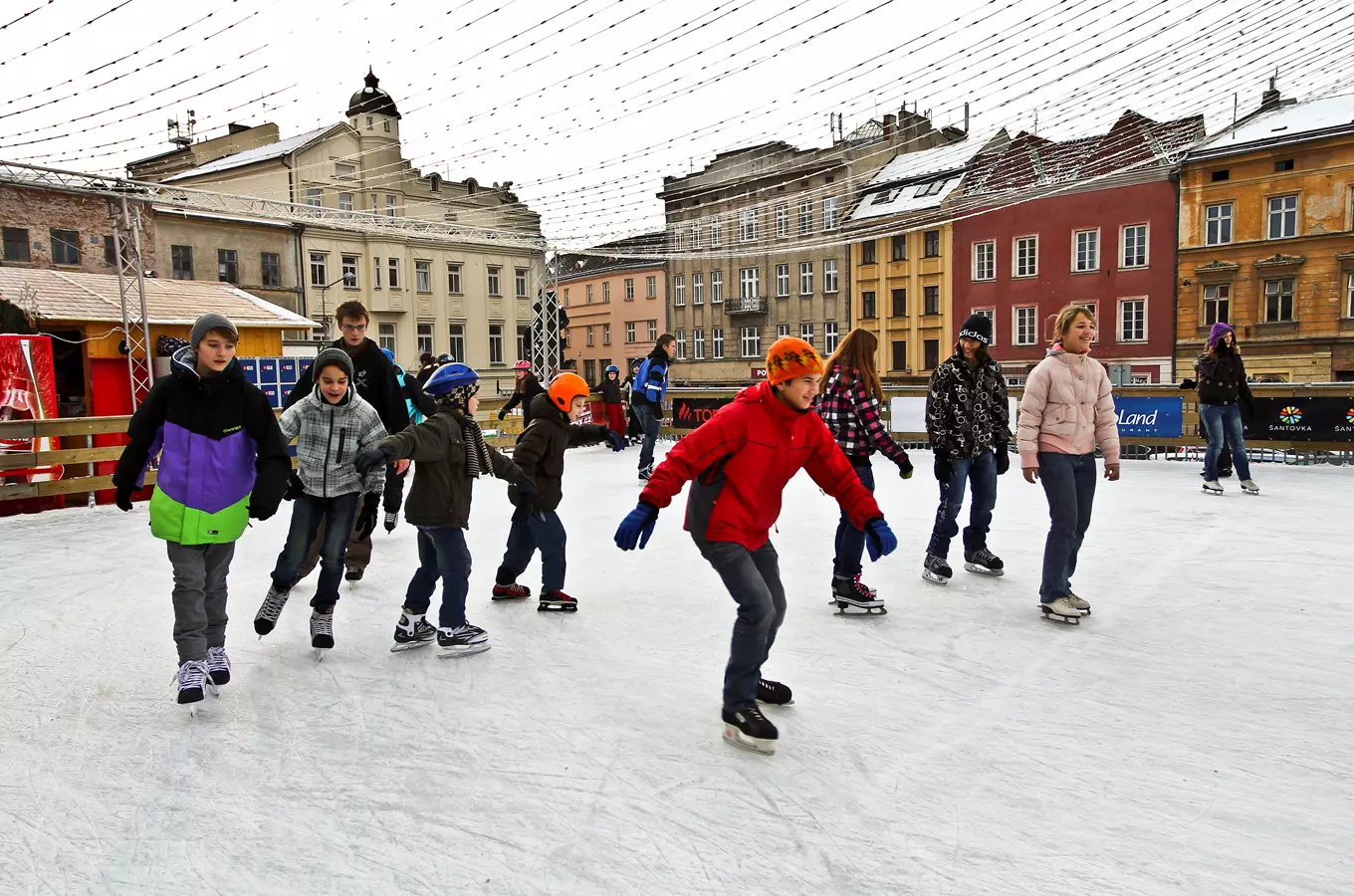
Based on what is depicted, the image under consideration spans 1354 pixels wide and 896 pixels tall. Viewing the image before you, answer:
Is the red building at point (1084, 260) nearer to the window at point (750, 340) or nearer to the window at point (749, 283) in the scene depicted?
the window at point (749, 283)

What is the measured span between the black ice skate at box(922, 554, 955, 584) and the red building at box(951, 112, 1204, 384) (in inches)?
958

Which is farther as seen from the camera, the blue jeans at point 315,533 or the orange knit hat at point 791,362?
the blue jeans at point 315,533

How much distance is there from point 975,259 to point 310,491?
34.2m

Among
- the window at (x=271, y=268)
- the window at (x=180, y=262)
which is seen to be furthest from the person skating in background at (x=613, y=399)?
the window at (x=271, y=268)

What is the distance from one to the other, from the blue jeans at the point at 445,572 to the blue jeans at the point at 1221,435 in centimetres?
770

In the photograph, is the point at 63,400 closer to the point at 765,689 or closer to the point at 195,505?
the point at 195,505

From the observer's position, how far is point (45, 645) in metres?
4.35

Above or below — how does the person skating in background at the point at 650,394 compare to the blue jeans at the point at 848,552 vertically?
above

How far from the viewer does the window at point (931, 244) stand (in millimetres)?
35781

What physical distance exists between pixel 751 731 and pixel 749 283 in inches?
1608

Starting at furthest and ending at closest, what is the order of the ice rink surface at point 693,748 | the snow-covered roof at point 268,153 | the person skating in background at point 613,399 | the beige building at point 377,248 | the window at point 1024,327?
the window at point 1024,327 < the beige building at point 377,248 < the snow-covered roof at point 268,153 < the person skating in background at point 613,399 < the ice rink surface at point 693,748

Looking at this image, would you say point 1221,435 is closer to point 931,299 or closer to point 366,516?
point 366,516

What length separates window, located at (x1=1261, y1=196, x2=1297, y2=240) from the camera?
27772 millimetres

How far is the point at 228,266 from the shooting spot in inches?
1235
